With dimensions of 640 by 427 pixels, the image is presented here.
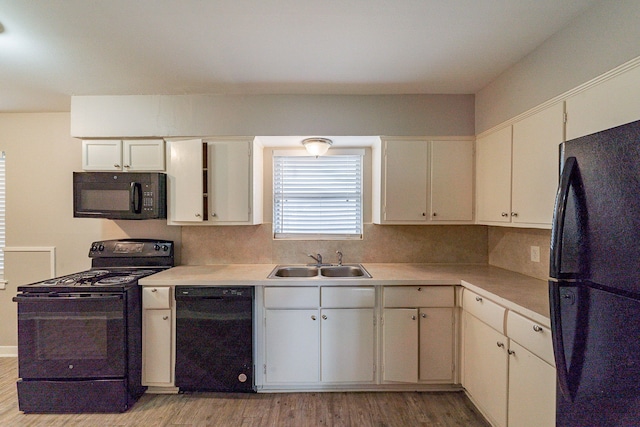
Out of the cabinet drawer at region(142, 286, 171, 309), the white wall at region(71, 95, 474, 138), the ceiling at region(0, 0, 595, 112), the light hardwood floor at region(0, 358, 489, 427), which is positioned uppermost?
the ceiling at region(0, 0, 595, 112)

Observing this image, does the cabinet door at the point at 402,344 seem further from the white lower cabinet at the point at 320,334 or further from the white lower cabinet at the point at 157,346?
the white lower cabinet at the point at 157,346

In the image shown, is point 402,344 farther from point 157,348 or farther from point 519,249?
point 157,348

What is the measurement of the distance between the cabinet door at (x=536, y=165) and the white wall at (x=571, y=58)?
0.16 metres

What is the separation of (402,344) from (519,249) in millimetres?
1257

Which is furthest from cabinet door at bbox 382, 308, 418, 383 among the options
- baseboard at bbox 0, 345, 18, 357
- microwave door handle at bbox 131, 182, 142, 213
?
baseboard at bbox 0, 345, 18, 357

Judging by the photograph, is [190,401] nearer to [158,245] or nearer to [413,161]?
[158,245]

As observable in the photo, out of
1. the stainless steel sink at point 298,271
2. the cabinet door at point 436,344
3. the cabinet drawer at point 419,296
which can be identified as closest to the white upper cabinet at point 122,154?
the stainless steel sink at point 298,271

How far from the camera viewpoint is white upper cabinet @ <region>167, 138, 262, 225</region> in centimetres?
244

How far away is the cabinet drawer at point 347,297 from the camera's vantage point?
2.17m

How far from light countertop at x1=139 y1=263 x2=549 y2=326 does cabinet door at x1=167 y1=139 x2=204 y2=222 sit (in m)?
0.51

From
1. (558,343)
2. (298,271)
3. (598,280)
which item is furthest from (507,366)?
(298,271)

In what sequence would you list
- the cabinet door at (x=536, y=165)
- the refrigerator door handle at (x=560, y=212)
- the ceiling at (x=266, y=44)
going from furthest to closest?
the cabinet door at (x=536, y=165) < the ceiling at (x=266, y=44) < the refrigerator door handle at (x=560, y=212)

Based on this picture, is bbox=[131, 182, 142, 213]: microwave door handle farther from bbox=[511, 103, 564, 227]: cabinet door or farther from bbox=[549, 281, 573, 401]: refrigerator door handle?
bbox=[511, 103, 564, 227]: cabinet door

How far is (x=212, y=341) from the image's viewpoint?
6.98 feet
